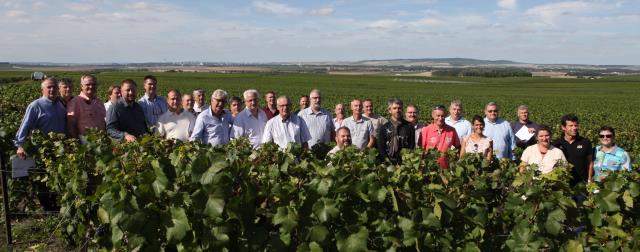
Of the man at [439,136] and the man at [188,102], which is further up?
the man at [188,102]

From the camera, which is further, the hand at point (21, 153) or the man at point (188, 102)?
the man at point (188, 102)

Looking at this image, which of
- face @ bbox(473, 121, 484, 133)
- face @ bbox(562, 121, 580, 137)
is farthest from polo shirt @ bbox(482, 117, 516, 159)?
face @ bbox(562, 121, 580, 137)

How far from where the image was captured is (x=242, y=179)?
129 inches

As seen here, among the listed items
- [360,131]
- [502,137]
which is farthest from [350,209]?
[502,137]

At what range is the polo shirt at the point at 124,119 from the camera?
6.90 meters

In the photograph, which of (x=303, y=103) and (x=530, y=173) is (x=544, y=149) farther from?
(x=303, y=103)

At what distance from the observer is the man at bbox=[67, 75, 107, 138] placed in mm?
6975

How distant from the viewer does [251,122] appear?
25.2 feet

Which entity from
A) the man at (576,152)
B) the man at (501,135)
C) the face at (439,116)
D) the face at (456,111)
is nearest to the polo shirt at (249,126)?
the face at (439,116)

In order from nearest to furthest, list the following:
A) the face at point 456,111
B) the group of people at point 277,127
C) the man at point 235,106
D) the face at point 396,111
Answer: the group of people at point 277,127
the face at point 396,111
the man at point 235,106
the face at point 456,111

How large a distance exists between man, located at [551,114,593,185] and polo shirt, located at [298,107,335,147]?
134 inches

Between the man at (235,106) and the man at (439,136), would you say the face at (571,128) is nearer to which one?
the man at (439,136)

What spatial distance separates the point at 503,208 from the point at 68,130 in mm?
5941

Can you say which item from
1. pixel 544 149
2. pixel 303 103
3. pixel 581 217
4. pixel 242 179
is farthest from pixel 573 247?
pixel 303 103
